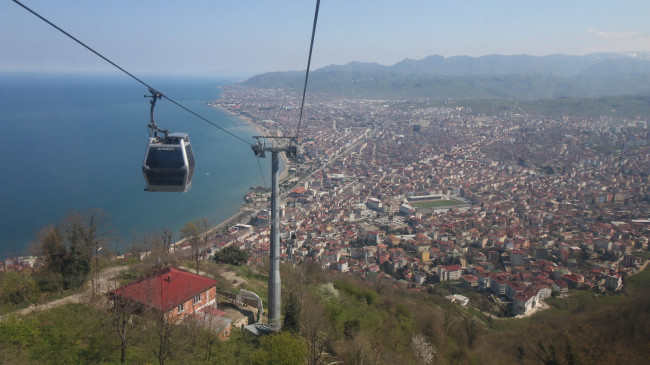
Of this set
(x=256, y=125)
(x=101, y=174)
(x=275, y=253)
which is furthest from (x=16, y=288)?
(x=256, y=125)

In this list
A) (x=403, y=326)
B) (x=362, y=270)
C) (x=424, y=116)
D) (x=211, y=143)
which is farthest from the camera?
(x=424, y=116)

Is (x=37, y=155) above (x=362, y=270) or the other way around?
above

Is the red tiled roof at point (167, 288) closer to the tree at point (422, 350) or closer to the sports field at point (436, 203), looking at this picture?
the tree at point (422, 350)

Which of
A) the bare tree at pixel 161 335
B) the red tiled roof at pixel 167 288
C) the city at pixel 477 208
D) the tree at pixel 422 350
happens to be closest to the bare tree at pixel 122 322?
the bare tree at pixel 161 335

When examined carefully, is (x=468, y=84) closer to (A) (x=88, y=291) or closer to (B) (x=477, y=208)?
(B) (x=477, y=208)

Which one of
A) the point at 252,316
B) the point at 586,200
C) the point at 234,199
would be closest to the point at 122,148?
the point at 234,199

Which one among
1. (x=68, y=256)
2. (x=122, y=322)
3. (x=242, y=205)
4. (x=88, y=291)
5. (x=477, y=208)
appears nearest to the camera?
(x=122, y=322)

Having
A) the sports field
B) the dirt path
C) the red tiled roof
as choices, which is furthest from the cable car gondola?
the sports field

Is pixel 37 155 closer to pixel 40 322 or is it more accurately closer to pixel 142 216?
pixel 142 216
